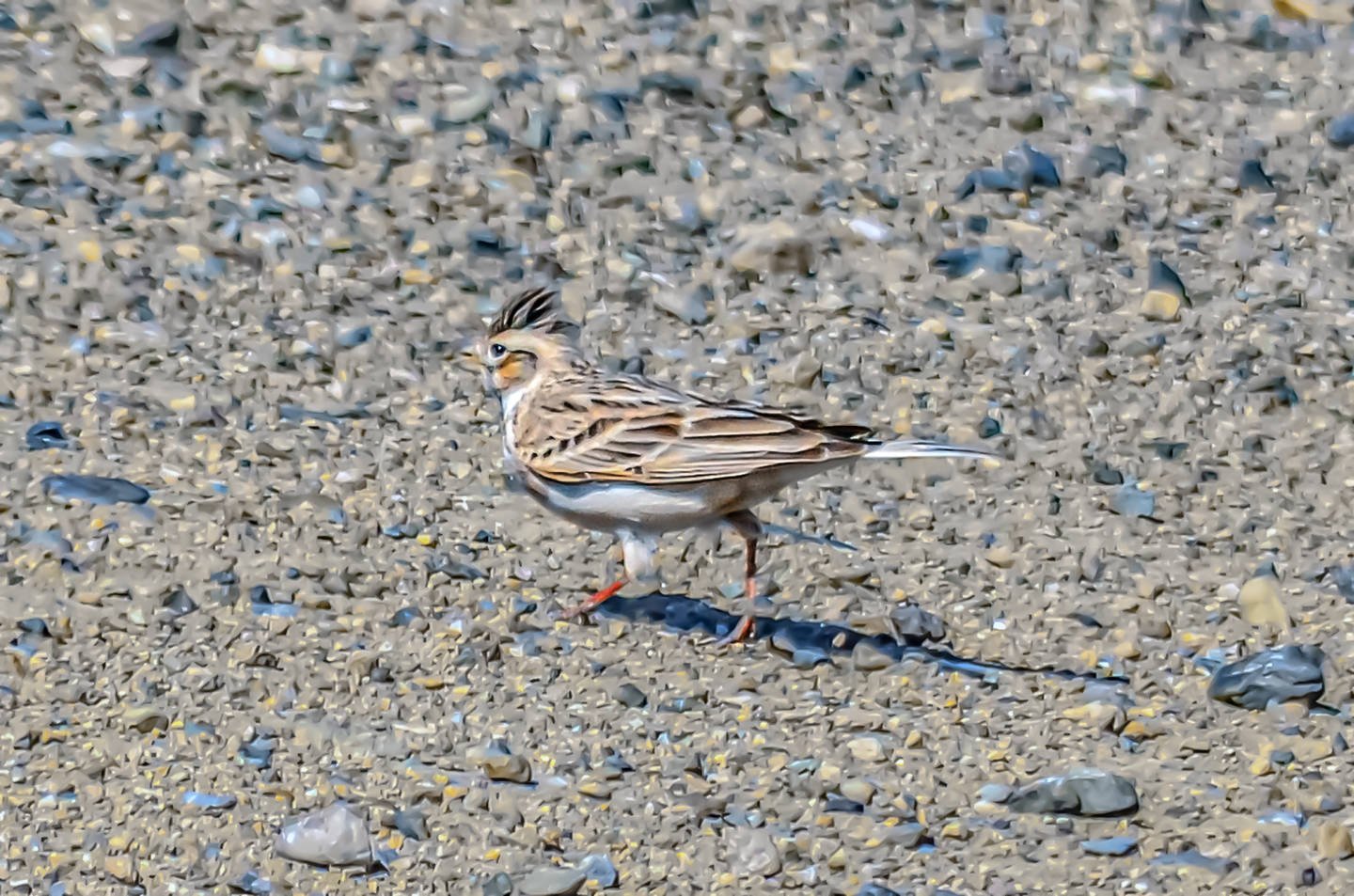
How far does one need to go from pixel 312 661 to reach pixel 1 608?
3.30 ft

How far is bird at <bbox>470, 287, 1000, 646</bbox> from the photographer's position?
280 inches

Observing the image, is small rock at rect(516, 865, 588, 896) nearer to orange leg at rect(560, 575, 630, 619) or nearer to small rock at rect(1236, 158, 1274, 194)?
orange leg at rect(560, 575, 630, 619)

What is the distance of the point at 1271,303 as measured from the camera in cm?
967

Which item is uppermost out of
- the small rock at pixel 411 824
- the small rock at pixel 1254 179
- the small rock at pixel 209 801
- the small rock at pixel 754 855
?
the small rock at pixel 1254 179

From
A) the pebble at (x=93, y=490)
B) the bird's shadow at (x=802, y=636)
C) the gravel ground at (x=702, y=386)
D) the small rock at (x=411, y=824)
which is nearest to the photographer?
the small rock at (x=411, y=824)

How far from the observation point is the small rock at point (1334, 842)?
6203mm

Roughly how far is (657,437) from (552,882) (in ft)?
5.87

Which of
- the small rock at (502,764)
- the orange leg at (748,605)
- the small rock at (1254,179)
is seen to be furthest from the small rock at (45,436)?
the small rock at (1254,179)

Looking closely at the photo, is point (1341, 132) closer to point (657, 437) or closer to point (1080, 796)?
point (657, 437)

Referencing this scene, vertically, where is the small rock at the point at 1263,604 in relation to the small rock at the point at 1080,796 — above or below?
below

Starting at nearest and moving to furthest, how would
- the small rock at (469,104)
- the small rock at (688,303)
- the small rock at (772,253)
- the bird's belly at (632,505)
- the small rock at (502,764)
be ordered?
the small rock at (502,764) < the bird's belly at (632,505) < the small rock at (688,303) < the small rock at (772,253) < the small rock at (469,104)

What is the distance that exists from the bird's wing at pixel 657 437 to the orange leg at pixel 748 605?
0.38 m

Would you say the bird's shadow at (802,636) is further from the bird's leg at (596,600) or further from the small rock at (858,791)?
the small rock at (858,791)

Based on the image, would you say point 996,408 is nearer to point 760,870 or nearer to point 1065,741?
point 1065,741
